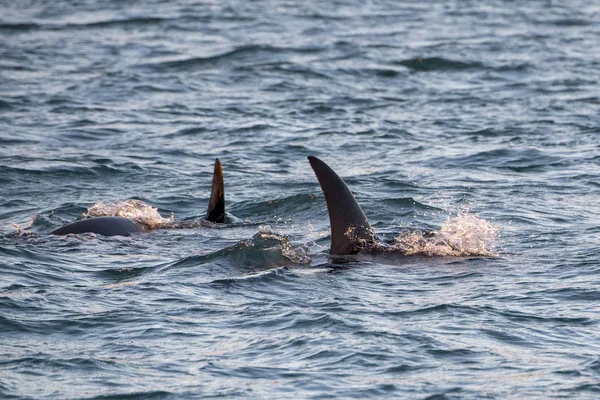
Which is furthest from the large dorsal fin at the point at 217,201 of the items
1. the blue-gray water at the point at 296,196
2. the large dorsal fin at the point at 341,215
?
the large dorsal fin at the point at 341,215

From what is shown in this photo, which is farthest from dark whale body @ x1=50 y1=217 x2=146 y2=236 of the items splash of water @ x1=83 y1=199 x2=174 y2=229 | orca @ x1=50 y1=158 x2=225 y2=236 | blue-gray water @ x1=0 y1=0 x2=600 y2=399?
splash of water @ x1=83 y1=199 x2=174 y2=229

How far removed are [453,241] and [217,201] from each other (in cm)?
293

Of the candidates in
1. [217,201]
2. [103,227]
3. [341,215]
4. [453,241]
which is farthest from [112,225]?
[453,241]

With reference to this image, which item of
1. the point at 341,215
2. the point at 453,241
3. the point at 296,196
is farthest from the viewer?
the point at 296,196

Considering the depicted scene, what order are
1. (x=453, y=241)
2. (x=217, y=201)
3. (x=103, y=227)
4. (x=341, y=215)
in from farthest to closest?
(x=217, y=201) → (x=103, y=227) → (x=453, y=241) → (x=341, y=215)

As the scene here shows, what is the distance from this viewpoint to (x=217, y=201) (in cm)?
1262

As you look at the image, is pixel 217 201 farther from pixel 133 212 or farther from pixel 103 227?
pixel 103 227

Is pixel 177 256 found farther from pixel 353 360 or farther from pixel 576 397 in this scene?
pixel 576 397

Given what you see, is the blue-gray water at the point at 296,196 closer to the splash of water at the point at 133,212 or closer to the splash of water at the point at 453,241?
the splash of water at the point at 453,241

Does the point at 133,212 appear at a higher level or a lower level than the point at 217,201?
lower

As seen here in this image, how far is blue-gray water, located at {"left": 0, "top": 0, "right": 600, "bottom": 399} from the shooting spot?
7980 millimetres

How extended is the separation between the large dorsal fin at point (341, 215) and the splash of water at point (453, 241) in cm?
41

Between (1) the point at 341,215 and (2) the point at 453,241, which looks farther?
(2) the point at 453,241

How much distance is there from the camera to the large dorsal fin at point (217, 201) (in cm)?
1238
